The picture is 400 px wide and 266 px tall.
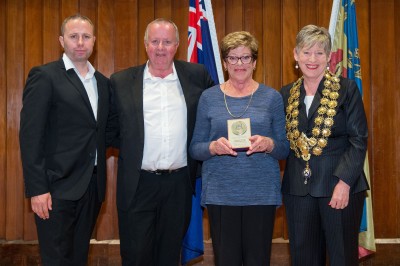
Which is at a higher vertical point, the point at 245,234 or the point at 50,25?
the point at 50,25

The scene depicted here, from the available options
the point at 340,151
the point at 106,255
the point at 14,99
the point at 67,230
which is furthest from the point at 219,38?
the point at 67,230

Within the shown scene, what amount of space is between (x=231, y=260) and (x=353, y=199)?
2.54 feet

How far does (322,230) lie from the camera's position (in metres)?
2.62

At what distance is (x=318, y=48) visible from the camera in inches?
103

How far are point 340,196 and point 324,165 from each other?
0.19 m

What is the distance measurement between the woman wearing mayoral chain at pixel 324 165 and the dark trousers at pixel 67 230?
1225 mm

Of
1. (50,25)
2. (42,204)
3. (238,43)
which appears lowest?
(42,204)

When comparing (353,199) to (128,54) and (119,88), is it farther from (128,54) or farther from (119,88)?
(128,54)

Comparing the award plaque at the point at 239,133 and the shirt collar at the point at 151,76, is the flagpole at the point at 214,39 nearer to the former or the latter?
the shirt collar at the point at 151,76

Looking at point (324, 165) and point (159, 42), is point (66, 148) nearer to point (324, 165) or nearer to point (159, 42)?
point (159, 42)

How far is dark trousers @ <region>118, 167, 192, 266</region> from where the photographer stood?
9.52 ft

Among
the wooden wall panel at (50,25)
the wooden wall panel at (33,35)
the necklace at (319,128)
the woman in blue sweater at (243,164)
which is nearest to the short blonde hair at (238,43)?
the woman in blue sweater at (243,164)

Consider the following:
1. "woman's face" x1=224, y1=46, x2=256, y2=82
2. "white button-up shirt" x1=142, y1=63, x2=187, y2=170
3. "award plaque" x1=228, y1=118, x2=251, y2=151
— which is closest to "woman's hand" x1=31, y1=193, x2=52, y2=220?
"white button-up shirt" x1=142, y1=63, x2=187, y2=170

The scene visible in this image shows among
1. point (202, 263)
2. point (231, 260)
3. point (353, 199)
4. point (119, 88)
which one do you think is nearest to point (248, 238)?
point (231, 260)
